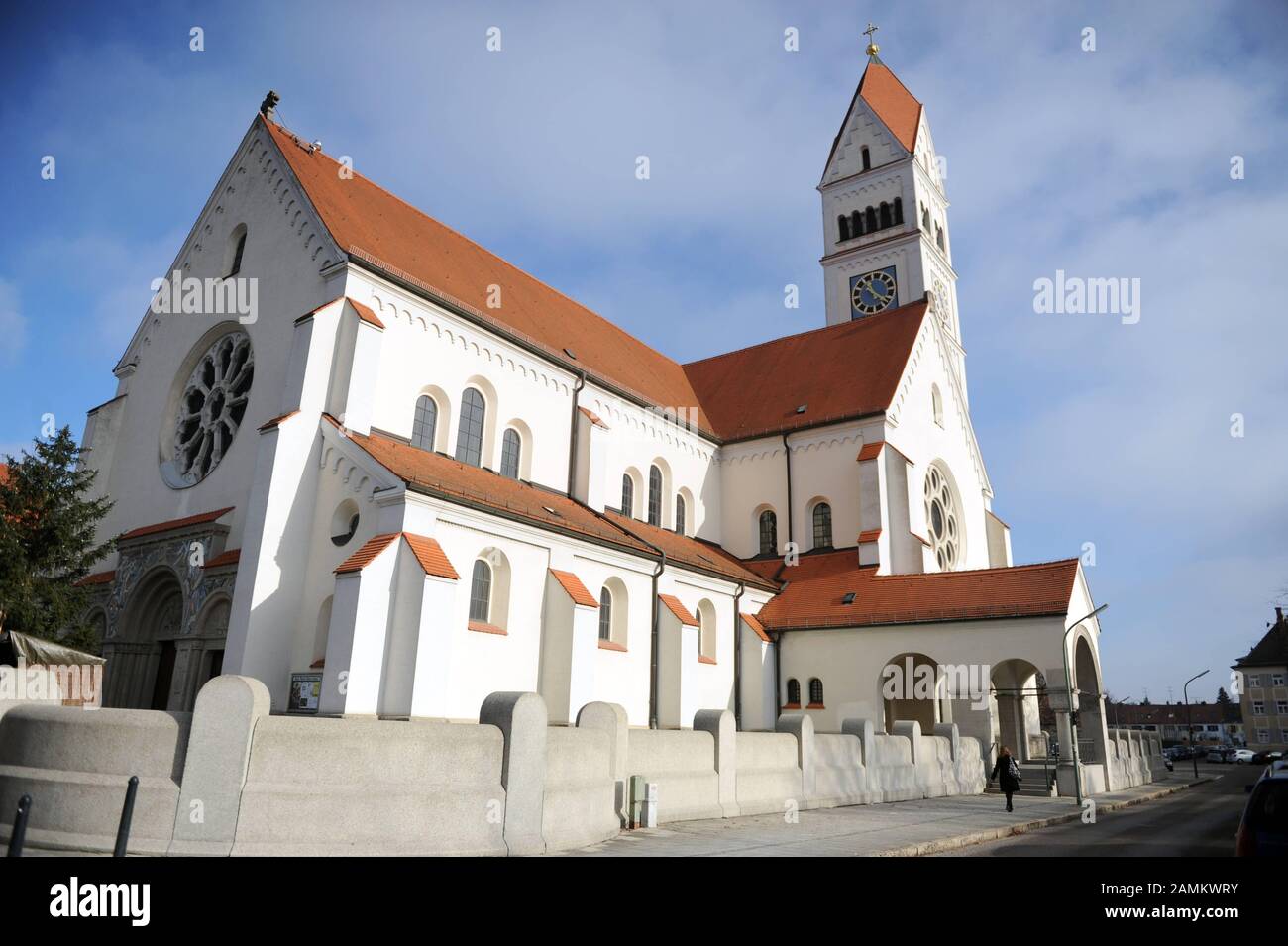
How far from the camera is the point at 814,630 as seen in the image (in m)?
25.1

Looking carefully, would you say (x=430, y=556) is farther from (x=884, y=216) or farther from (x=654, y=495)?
(x=884, y=216)

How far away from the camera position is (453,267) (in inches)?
949

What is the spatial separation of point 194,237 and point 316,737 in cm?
1952

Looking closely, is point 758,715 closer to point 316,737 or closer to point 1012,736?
point 1012,736

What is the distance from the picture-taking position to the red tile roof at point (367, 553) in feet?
50.4

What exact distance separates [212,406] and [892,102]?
39662 mm

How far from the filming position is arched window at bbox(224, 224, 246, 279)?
22.1 metres

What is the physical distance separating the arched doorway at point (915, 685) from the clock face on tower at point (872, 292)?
20.6 meters

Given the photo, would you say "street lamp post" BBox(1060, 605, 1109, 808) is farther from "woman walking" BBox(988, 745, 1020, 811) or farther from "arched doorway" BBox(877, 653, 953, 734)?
"arched doorway" BBox(877, 653, 953, 734)

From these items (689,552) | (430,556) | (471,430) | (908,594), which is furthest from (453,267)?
(908,594)

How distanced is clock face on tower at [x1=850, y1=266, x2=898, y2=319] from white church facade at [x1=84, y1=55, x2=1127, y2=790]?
314 inches

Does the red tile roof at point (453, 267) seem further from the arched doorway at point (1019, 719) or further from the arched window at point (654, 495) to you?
the arched doorway at point (1019, 719)
